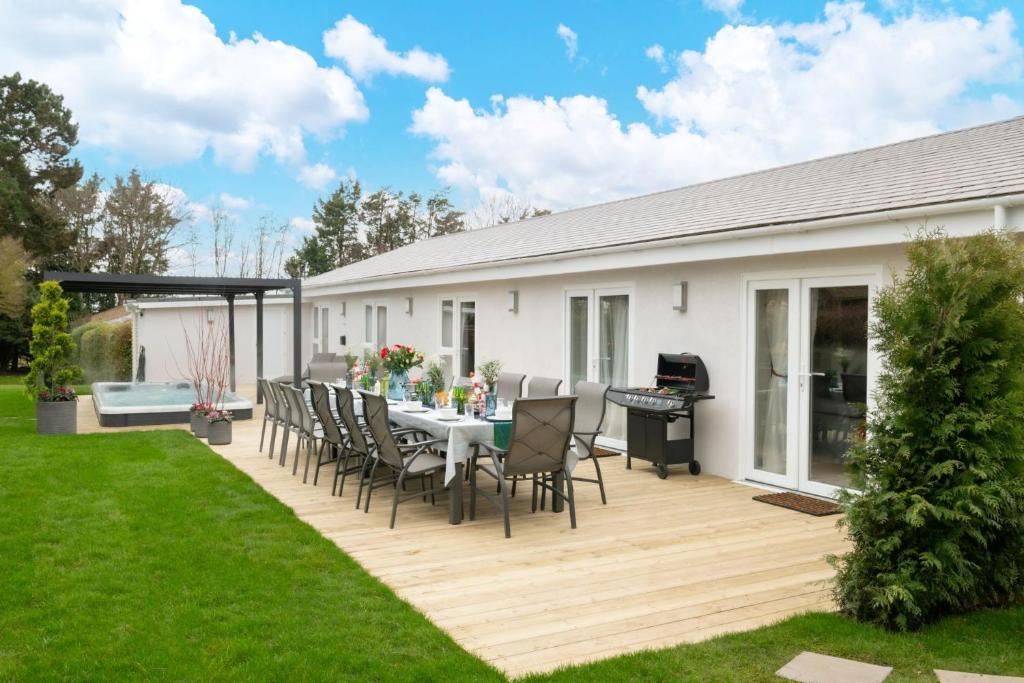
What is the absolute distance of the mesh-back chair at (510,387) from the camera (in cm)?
818

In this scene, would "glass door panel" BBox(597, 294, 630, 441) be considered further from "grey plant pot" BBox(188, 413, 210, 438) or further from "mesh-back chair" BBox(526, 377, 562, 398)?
"grey plant pot" BBox(188, 413, 210, 438)

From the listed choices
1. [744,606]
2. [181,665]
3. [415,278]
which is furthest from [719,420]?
[415,278]

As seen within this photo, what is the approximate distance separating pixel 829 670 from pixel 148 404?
1175 cm

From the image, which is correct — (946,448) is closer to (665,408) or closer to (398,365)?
(665,408)

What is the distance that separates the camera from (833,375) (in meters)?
6.68

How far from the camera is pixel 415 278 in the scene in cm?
1318

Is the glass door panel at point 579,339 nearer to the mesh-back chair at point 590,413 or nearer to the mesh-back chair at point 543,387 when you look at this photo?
the mesh-back chair at point 543,387

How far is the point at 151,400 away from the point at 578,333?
786cm

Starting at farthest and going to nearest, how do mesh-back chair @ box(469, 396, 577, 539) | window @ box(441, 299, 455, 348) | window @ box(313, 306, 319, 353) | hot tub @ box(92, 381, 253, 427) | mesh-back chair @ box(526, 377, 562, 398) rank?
window @ box(313, 306, 319, 353) → window @ box(441, 299, 455, 348) → hot tub @ box(92, 381, 253, 427) → mesh-back chair @ box(526, 377, 562, 398) → mesh-back chair @ box(469, 396, 577, 539)

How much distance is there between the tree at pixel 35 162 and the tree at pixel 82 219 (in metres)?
0.34

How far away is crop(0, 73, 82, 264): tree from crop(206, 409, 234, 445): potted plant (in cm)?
1971

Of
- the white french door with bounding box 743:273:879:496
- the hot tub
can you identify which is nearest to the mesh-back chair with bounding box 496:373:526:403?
the white french door with bounding box 743:273:879:496

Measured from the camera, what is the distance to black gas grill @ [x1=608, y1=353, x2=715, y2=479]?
761 cm

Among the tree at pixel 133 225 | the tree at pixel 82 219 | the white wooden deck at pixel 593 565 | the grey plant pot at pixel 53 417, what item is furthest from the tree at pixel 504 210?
the white wooden deck at pixel 593 565
